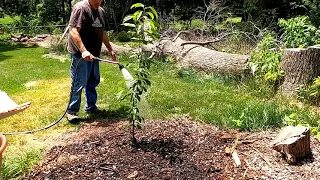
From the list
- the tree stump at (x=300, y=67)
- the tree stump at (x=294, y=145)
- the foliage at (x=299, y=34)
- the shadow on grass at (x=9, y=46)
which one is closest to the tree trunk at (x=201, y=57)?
the foliage at (x=299, y=34)

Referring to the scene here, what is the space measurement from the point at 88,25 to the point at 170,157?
2.08 m

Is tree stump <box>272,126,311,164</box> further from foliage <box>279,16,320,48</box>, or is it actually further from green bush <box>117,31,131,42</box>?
green bush <box>117,31,131,42</box>

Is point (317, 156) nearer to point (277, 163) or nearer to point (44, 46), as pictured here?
point (277, 163)

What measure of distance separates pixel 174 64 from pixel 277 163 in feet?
18.4

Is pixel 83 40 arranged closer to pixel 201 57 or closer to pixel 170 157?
pixel 170 157

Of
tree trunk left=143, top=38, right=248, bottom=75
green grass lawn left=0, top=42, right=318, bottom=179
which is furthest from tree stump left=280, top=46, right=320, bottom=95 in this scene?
tree trunk left=143, top=38, right=248, bottom=75

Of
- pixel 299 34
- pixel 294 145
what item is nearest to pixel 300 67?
pixel 299 34

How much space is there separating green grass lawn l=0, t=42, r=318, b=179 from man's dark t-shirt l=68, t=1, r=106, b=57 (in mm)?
755

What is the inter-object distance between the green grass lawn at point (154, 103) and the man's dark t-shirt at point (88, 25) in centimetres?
76

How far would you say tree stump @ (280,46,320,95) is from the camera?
223 inches

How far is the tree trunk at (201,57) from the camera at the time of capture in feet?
23.7

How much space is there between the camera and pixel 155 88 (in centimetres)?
691

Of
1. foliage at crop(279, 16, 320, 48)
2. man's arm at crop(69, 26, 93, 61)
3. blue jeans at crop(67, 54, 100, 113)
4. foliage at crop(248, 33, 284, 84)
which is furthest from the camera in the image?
foliage at crop(279, 16, 320, 48)

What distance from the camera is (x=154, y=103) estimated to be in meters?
5.85
